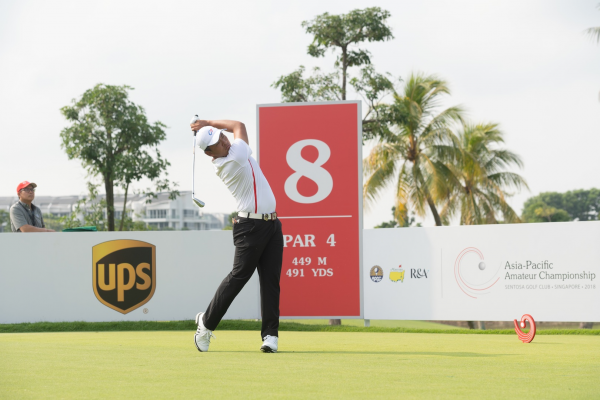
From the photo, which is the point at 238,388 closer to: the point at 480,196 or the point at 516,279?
the point at 516,279

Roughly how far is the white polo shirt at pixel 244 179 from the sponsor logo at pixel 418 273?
13.1ft

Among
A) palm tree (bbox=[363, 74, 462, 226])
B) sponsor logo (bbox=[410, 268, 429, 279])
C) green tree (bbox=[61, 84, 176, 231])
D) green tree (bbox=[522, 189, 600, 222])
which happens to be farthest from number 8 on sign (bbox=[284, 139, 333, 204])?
green tree (bbox=[522, 189, 600, 222])

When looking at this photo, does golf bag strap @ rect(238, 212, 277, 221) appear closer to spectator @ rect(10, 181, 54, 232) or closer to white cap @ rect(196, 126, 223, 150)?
white cap @ rect(196, 126, 223, 150)

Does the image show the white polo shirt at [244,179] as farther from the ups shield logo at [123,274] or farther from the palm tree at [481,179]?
the palm tree at [481,179]

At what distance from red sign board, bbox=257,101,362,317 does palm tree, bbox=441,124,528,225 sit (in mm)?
18629

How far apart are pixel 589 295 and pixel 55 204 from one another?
69.6 metres

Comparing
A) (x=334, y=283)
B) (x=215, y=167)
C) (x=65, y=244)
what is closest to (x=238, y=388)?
(x=215, y=167)

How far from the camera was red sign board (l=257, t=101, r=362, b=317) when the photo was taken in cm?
786

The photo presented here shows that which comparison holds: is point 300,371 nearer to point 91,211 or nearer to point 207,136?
point 207,136

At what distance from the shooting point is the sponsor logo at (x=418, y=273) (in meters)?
8.17

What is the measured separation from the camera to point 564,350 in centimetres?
467

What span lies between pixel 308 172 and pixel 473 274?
2400mm

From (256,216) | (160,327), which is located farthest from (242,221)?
(160,327)

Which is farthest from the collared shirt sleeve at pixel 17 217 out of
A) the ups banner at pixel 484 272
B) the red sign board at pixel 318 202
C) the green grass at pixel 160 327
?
the ups banner at pixel 484 272
